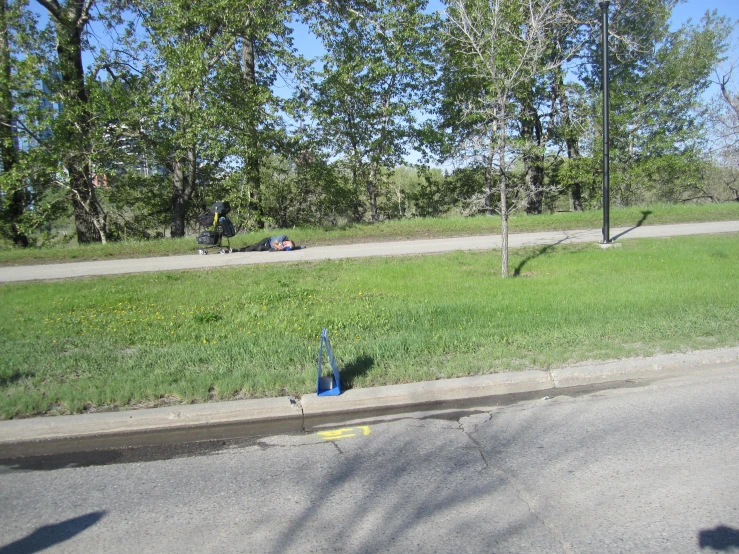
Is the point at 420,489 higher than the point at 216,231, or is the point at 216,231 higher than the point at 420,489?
the point at 216,231

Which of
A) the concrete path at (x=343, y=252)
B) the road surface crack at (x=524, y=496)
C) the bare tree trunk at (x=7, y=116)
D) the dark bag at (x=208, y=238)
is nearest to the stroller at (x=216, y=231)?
the dark bag at (x=208, y=238)

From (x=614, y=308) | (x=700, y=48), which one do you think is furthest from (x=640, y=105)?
(x=614, y=308)

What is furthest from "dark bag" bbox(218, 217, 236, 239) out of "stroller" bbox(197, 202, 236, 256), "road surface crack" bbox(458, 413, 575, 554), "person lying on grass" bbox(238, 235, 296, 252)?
"road surface crack" bbox(458, 413, 575, 554)

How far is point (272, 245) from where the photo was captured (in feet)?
51.2

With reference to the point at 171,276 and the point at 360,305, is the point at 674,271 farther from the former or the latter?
the point at 171,276

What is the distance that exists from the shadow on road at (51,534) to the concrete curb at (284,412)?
1.29 m

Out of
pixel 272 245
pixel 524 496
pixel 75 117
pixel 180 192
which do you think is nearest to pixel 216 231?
pixel 272 245

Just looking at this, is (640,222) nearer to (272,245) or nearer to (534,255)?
(534,255)

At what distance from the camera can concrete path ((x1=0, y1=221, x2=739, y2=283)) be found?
520 inches

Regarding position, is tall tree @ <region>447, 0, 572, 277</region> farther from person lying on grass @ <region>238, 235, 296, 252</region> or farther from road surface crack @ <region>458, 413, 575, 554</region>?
road surface crack @ <region>458, 413, 575, 554</region>

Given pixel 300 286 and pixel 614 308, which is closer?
pixel 614 308

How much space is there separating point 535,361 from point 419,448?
7.47 feet

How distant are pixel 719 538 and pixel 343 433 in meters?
2.82

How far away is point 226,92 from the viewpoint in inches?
721
